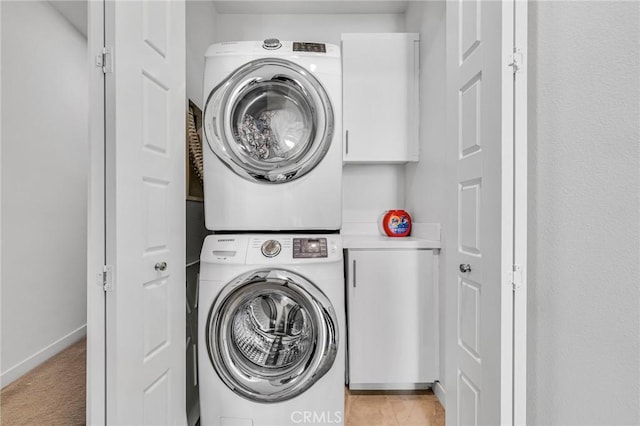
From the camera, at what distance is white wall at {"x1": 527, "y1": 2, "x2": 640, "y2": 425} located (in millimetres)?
832

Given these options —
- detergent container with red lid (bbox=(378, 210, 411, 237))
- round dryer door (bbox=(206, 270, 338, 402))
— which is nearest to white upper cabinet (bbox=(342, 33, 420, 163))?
detergent container with red lid (bbox=(378, 210, 411, 237))

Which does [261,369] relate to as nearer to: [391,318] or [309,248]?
[309,248]

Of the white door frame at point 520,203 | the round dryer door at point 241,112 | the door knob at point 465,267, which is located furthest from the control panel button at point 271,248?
the white door frame at point 520,203

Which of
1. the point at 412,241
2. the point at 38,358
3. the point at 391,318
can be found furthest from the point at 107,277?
the point at 412,241

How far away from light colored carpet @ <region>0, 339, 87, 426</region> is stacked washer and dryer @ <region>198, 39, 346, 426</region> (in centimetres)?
50

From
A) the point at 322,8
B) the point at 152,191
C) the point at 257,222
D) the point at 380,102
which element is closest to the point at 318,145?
the point at 257,222

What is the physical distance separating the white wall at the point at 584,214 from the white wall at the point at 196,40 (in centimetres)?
189

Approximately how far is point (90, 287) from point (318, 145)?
1093mm

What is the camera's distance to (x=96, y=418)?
1272 mm

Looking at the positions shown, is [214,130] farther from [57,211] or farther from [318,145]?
[57,211]

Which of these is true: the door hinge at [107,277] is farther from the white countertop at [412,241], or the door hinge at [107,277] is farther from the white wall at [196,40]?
the white wall at [196,40]

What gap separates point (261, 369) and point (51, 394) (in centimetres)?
81

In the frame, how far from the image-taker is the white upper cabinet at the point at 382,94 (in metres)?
2.66

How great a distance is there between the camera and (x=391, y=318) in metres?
2.24
